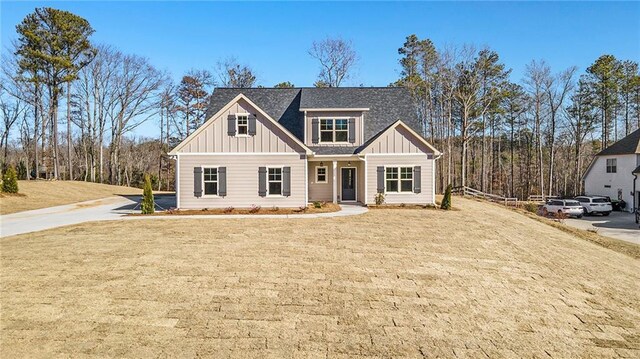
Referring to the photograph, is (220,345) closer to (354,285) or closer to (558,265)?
(354,285)

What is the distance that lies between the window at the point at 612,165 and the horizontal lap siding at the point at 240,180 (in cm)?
3099

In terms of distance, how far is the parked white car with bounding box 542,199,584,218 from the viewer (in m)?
25.9

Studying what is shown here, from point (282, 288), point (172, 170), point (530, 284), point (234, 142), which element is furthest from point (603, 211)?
point (172, 170)

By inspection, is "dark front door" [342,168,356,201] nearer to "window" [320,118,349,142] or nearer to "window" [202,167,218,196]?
"window" [320,118,349,142]

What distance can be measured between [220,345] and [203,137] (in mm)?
14223

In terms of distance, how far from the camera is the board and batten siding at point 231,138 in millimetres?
18094

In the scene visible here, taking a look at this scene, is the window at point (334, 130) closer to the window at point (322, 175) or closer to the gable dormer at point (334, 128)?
the gable dormer at point (334, 128)

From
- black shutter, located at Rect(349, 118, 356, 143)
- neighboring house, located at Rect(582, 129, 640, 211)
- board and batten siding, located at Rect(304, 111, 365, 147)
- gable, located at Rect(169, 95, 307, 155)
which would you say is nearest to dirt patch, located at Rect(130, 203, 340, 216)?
gable, located at Rect(169, 95, 307, 155)

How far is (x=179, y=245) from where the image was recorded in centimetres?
1084

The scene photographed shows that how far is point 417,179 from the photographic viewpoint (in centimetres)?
1911

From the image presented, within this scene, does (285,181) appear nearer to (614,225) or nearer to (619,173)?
(614,225)

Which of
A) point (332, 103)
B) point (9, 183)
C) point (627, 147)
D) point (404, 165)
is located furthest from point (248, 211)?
point (627, 147)

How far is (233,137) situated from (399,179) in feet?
30.0

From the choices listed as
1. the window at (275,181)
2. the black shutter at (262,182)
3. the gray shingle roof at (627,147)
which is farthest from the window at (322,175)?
the gray shingle roof at (627,147)
